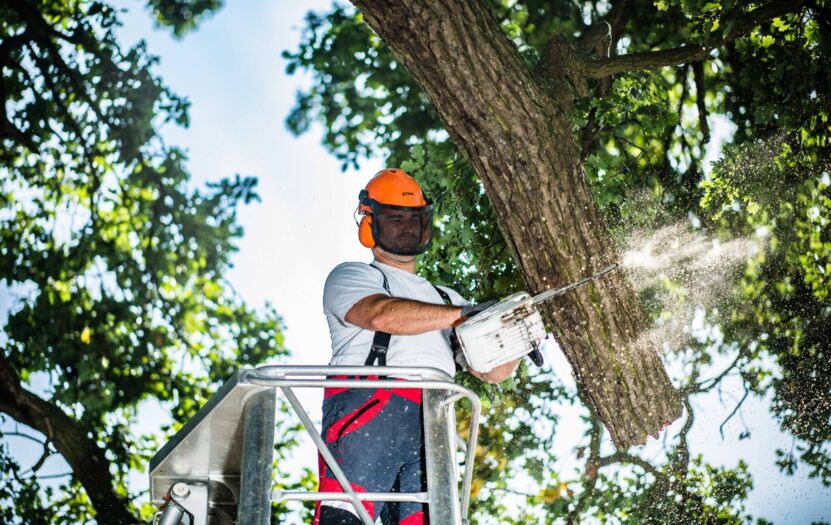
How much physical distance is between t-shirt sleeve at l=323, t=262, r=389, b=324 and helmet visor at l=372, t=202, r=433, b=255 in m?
0.23

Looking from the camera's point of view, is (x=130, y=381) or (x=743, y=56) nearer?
(x=743, y=56)

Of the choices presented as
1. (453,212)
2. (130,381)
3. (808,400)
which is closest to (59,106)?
(130,381)

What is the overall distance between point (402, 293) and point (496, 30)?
3.90 ft

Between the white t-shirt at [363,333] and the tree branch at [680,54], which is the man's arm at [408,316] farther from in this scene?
the tree branch at [680,54]

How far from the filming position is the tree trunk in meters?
3.09

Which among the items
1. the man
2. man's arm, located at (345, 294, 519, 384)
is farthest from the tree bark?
man's arm, located at (345, 294, 519, 384)

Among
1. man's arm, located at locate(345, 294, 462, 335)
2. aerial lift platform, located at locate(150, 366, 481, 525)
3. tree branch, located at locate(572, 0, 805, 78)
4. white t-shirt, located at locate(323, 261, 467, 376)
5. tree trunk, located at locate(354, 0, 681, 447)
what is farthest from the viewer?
tree branch, located at locate(572, 0, 805, 78)

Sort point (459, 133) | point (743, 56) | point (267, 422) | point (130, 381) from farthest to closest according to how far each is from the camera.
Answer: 1. point (130, 381)
2. point (743, 56)
3. point (459, 133)
4. point (267, 422)

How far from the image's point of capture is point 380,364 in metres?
2.61

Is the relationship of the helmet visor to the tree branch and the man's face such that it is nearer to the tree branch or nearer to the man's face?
the man's face

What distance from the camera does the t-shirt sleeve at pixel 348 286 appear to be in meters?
2.74

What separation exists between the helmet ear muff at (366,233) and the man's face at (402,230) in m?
0.05

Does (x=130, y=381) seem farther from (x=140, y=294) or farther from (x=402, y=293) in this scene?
(x=402, y=293)

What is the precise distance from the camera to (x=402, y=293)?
2.95 meters
